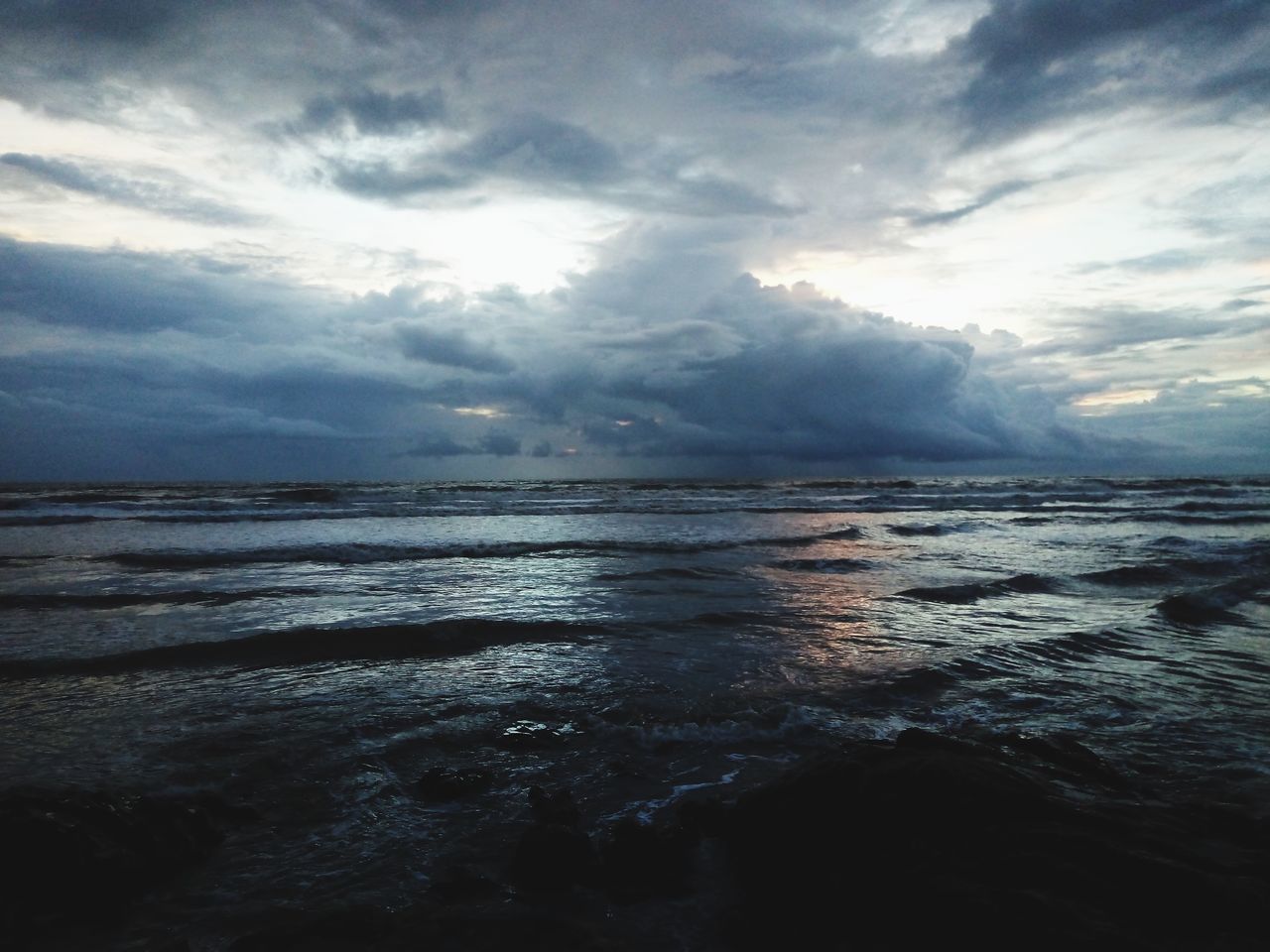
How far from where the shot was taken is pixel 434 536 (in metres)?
25.9

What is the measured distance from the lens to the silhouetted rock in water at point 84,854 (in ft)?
11.5

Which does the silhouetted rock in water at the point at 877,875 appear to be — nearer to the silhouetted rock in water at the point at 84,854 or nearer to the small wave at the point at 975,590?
the silhouetted rock in water at the point at 84,854

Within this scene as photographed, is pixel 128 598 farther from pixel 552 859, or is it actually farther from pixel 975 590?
pixel 975 590

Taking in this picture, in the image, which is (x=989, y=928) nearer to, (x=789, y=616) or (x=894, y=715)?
(x=894, y=715)

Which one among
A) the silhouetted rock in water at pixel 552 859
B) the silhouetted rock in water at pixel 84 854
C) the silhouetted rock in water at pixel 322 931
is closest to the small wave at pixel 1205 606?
the silhouetted rock in water at pixel 552 859

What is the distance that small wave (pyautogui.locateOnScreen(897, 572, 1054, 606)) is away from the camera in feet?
43.9

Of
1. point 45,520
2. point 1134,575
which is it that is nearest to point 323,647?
point 1134,575

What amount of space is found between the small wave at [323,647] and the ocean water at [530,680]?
0.05m

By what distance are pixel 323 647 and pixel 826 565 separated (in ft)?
42.8

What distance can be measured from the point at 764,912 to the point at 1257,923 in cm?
214

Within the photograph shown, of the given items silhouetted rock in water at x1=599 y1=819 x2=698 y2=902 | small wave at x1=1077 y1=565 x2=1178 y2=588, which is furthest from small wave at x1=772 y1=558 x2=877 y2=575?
silhouetted rock in water at x1=599 y1=819 x2=698 y2=902

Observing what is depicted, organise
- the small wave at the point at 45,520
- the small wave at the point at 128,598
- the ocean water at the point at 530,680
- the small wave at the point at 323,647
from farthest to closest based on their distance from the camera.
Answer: the small wave at the point at 45,520, the small wave at the point at 128,598, the small wave at the point at 323,647, the ocean water at the point at 530,680

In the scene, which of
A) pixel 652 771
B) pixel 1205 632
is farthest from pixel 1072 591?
pixel 652 771

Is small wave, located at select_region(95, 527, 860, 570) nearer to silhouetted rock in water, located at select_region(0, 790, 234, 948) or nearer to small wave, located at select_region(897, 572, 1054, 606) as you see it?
small wave, located at select_region(897, 572, 1054, 606)
